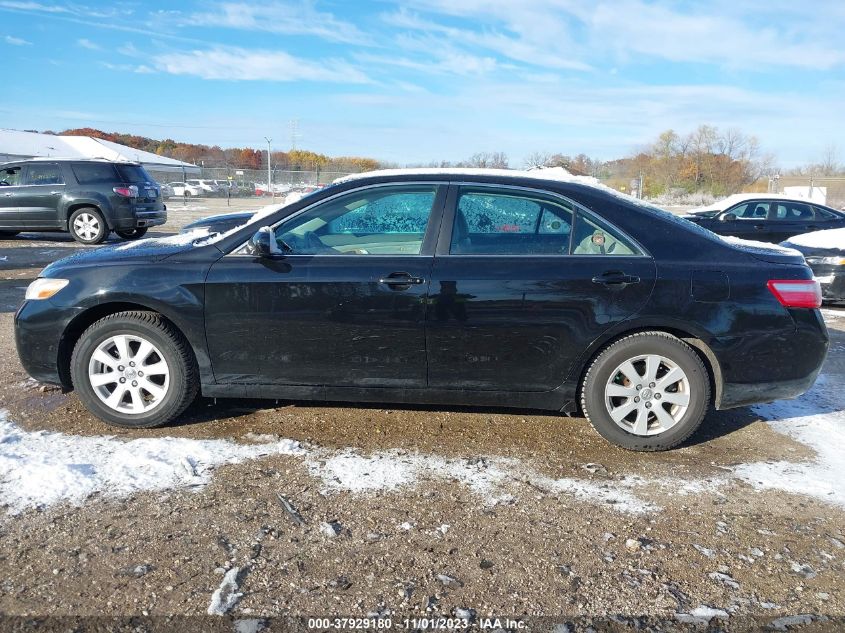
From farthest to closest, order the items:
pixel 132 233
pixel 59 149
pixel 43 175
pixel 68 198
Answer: pixel 59 149
pixel 132 233
pixel 43 175
pixel 68 198

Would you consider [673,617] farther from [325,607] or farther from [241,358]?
[241,358]

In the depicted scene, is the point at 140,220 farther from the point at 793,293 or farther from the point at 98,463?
the point at 793,293

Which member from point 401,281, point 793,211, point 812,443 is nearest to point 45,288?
point 401,281

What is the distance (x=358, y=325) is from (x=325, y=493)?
0.99 meters

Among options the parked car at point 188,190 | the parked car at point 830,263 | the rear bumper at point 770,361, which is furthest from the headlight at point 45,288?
the parked car at point 188,190

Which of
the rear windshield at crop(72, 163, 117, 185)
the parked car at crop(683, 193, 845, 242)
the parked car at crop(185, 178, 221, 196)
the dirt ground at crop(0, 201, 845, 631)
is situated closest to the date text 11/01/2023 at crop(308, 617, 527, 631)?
the dirt ground at crop(0, 201, 845, 631)

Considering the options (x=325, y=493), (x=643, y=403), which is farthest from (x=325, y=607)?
(x=643, y=403)

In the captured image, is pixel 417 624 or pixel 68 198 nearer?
pixel 417 624

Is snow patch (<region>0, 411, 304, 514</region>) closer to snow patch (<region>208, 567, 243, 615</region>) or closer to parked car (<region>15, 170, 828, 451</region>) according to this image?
parked car (<region>15, 170, 828, 451</region>)

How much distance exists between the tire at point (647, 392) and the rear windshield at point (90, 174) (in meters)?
12.4

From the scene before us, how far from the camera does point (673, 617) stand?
2369mm

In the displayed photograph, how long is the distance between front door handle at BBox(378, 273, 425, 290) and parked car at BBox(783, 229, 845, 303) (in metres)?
6.51

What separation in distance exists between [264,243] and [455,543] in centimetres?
196

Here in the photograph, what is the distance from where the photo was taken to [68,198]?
13.2m
